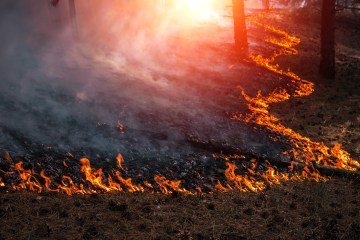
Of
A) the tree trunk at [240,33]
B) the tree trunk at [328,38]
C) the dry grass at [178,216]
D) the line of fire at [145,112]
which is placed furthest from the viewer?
the tree trunk at [240,33]

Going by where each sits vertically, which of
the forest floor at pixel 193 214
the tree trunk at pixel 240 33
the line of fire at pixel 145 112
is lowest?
the forest floor at pixel 193 214

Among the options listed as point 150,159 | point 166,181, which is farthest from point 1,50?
point 166,181

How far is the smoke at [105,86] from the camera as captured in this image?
8062 mm

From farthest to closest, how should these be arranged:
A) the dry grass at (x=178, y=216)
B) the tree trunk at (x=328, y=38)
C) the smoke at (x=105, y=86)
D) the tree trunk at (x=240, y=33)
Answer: the tree trunk at (x=240, y=33) < the tree trunk at (x=328, y=38) < the smoke at (x=105, y=86) < the dry grass at (x=178, y=216)

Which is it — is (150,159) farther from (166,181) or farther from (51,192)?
(51,192)

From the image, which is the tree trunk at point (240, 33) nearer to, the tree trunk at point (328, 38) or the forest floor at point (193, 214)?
the tree trunk at point (328, 38)

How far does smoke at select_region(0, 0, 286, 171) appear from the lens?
8.06 m

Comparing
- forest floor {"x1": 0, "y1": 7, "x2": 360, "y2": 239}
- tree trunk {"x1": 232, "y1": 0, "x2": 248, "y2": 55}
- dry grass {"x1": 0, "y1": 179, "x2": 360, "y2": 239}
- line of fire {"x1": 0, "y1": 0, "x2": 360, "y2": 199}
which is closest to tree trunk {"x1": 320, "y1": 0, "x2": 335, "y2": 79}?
line of fire {"x1": 0, "y1": 0, "x2": 360, "y2": 199}

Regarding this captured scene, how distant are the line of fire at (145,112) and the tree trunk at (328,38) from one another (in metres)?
0.05

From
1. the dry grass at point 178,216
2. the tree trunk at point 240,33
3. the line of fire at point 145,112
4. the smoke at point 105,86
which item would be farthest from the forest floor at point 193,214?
the tree trunk at point 240,33

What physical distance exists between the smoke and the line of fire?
44 mm

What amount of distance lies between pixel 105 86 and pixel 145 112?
7.19ft

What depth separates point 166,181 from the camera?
6.82 m

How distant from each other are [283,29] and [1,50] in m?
19.0
